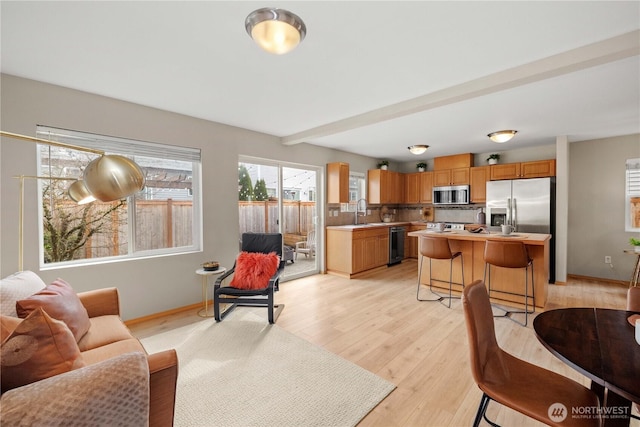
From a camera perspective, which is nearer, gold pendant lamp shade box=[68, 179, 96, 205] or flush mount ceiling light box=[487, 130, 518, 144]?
gold pendant lamp shade box=[68, 179, 96, 205]

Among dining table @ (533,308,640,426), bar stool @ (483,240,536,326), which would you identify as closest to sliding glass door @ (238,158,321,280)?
bar stool @ (483,240,536,326)

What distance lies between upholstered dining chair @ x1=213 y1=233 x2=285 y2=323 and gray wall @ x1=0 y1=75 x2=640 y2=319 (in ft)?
1.60

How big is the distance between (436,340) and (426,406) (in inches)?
38.9

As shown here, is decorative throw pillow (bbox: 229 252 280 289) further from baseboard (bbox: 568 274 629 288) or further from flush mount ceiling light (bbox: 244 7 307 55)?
baseboard (bbox: 568 274 629 288)

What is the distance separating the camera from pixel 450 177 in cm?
616

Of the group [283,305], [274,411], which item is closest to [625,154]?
[283,305]

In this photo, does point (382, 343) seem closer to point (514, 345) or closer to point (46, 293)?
point (514, 345)

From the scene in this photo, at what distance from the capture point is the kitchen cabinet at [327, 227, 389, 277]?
5074 mm

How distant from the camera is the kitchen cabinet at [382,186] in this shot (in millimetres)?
6312

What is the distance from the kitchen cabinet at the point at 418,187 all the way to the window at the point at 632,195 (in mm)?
3106

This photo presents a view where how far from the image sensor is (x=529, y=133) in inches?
173

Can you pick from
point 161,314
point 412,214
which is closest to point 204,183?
point 161,314

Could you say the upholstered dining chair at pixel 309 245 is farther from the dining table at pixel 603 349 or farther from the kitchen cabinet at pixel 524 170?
the dining table at pixel 603 349

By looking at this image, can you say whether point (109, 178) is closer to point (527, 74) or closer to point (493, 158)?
point (527, 74)
